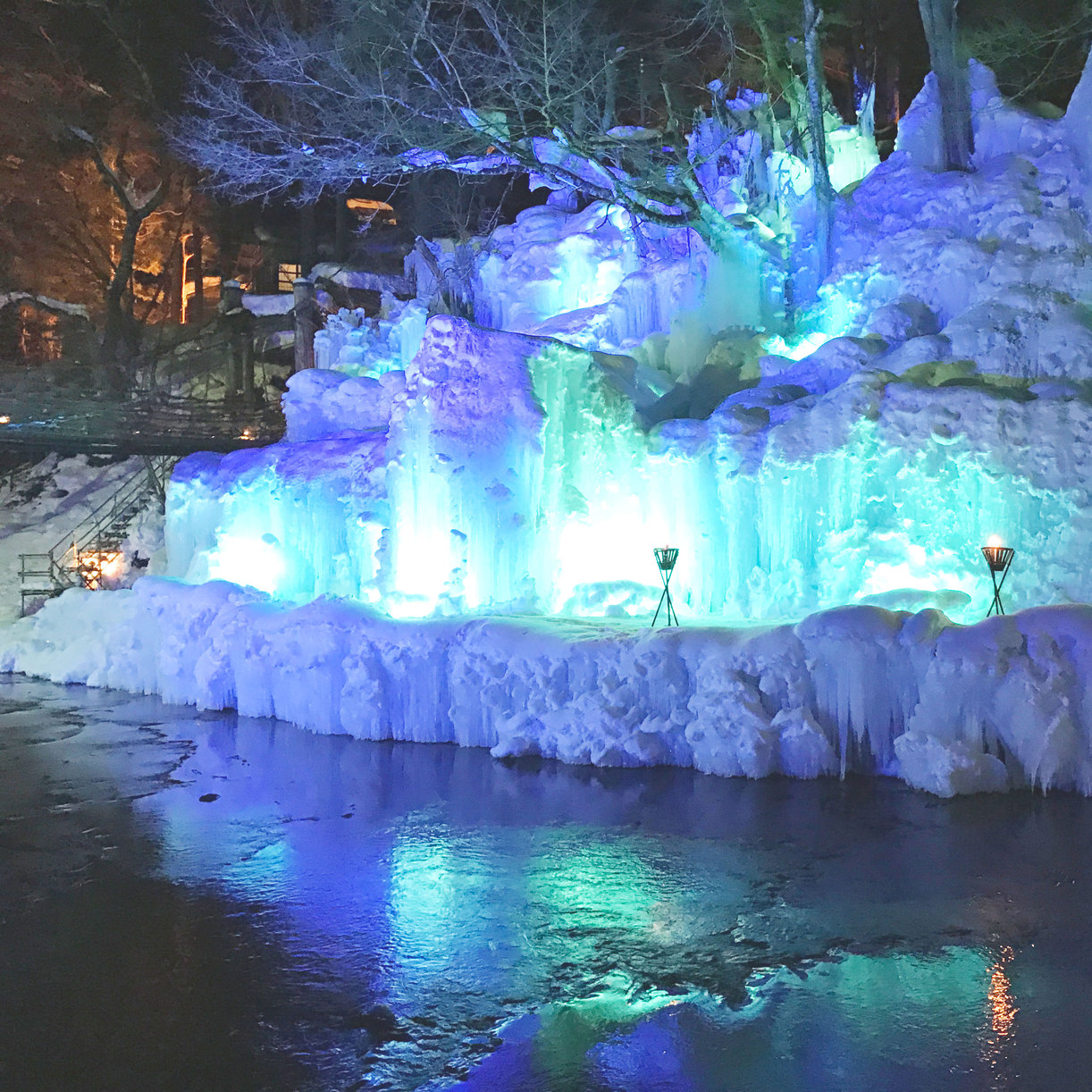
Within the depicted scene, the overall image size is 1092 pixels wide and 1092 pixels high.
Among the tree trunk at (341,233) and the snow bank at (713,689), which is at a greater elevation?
the tree trunk at (341,233)

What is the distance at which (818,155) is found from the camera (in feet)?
52.4

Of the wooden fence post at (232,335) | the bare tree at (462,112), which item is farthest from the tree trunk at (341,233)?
the bare tree at (462,112)

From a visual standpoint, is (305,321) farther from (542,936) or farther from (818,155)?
(542,936)

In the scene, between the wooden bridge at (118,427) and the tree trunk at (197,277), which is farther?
the tree trunk at (197,277)

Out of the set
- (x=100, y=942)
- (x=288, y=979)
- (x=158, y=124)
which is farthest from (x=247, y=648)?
(x=158, y=124)

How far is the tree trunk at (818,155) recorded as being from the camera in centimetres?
1590

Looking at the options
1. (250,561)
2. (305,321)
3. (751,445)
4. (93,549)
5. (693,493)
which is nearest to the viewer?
(751,445)

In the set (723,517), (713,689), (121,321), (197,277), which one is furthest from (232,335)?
(713,689)

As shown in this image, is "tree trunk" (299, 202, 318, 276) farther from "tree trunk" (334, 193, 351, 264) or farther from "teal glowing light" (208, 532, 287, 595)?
"teal glowing light" (208, 532, 287, 595)

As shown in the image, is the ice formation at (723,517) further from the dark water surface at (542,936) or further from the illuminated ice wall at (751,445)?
the dark water surface at (542,936)

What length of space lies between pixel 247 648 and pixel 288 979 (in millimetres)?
8122

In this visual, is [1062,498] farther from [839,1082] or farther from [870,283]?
[839,1082]

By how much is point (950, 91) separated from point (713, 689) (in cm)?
1090

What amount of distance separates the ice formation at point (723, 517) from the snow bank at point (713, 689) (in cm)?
3
